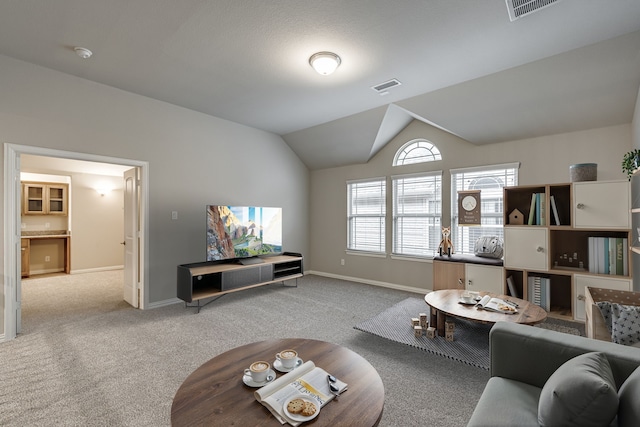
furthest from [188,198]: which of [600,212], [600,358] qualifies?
[600,212]

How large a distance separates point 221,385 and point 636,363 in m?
1.90

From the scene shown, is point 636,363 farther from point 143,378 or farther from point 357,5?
point 143,378

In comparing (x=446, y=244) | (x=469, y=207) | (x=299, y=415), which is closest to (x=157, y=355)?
(x=299, y=415)

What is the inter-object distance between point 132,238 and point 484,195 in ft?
16.6

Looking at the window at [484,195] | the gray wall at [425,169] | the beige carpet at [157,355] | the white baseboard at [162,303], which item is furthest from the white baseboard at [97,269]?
the window at [484,195]

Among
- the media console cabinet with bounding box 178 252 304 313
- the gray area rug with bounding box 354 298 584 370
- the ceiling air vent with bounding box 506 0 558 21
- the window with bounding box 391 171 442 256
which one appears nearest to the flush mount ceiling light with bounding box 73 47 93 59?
the media console cabinet with bounding box 178 252 304 313

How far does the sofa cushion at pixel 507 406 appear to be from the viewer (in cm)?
123

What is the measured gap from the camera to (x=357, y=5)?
88.3 inches

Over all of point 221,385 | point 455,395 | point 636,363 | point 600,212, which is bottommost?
point 455,395

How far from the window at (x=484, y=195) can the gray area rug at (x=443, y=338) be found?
1346 mm

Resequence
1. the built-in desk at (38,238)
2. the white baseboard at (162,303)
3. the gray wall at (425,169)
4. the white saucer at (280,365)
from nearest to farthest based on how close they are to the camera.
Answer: the white saucer at (280,365)
the gray wall at (425,169)
the white baseboard at (162,303)
the built-in desk at (38,238)

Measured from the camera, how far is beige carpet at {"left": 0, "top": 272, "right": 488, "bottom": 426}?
6.38 ft

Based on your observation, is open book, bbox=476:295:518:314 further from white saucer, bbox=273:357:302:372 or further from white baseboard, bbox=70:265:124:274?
white baseboard, bbox=70:265:124:274

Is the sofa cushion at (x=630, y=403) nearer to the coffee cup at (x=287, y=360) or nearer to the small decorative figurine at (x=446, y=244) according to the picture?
the coffee cup at (x=287, y=360)
